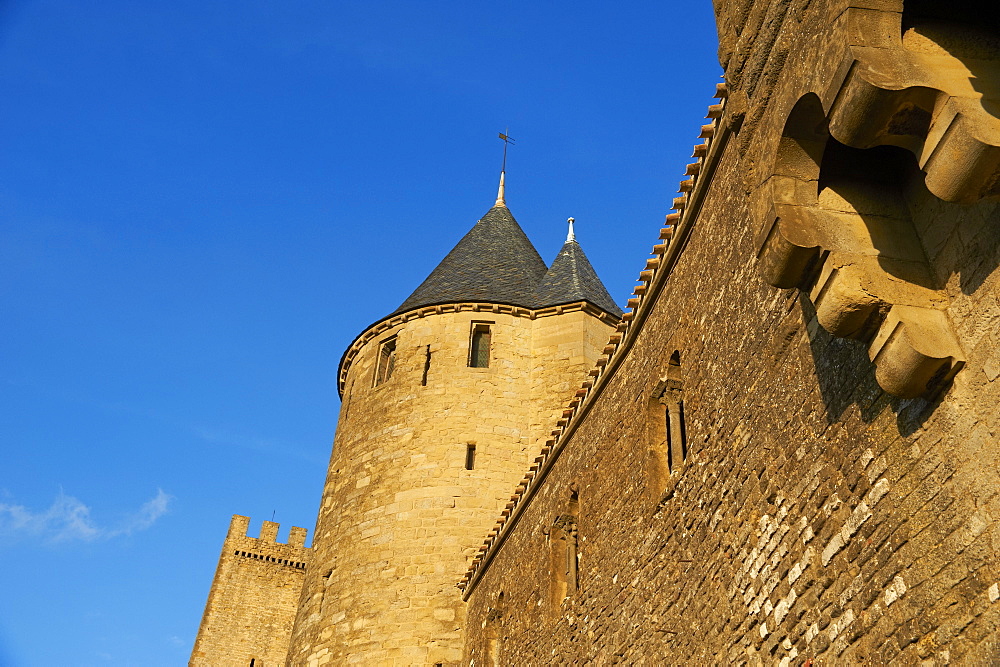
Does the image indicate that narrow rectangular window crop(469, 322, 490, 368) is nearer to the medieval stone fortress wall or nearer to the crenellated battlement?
the medieval stone fortress wall

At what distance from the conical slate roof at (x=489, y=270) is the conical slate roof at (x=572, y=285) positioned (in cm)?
30

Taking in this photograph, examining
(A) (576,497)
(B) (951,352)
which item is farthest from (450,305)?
(B) (951,352)

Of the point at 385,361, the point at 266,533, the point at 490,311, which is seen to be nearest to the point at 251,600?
the point at 266,533

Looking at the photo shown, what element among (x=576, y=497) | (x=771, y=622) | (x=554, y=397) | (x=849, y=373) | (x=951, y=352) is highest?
(x=554, y=397)

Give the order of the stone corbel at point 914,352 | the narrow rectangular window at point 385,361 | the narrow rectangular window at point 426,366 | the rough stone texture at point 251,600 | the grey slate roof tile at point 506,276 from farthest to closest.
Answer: the rough stone texture at point 251,600, the grey slate roof tile at point 506,276, the narrow rectangular window at point 385,361, the narrow rectangular window at point 426,366, the stone corbel at point 914,352

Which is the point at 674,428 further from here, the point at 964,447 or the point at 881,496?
the point at 964,447

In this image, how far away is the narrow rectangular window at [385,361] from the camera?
1728cm

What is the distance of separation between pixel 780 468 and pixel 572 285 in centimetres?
1305

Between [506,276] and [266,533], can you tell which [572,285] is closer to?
[506,276]

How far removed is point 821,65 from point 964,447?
174cm

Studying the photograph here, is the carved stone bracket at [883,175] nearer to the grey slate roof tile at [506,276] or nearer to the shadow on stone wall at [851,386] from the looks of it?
the shadow on stone wall at [851,386]

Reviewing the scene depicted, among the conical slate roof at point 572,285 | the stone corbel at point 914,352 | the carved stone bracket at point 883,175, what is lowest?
the stone corbel at point 914,352

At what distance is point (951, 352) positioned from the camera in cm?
390

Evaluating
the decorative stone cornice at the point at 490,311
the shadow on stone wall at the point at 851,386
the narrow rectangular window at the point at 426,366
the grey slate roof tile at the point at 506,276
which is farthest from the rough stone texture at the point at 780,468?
the grey slate roof tile at the point at 506,276
